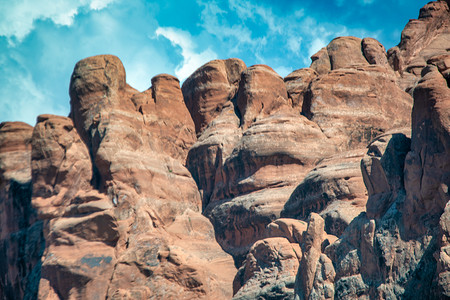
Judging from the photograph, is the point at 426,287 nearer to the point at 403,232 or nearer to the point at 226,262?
the point at 403,232

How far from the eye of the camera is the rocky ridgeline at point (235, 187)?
18516 millimetres

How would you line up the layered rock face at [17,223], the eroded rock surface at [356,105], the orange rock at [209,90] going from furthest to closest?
the orange rock at [209,90] < the eroded rock surface at [356,105] < the layered rock face at [17,223]

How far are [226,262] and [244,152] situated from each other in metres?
7.07

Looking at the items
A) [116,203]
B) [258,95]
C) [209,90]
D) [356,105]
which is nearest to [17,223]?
[116,203]

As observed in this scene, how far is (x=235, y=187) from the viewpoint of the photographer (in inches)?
1298

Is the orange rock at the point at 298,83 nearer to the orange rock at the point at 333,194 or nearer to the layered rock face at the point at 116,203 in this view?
the layered rock face at the point at 116,203

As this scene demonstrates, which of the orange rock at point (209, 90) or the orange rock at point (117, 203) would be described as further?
the orange rock at point (209, 90)

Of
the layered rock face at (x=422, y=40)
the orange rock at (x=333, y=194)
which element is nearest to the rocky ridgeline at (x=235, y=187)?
the orange rock at (x=333, y=194)

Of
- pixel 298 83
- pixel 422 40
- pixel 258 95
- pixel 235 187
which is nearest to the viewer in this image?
pixel 235 187

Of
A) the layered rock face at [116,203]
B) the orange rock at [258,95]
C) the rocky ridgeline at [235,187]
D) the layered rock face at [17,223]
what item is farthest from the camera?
the orange rock at [258,95]

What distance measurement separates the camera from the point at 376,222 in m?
19.3

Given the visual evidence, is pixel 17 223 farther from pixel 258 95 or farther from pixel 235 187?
pixel 258 95

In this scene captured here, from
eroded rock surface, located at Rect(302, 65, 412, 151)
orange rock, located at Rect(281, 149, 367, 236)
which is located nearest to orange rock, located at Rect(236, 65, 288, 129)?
eroded rock surface, located at Rect(302, 65, 412, 151)

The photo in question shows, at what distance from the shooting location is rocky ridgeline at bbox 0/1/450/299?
18516 mm
